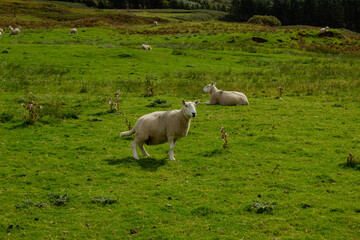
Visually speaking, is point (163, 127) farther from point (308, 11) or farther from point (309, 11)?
point (309, 11)

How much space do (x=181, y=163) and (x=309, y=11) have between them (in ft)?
510

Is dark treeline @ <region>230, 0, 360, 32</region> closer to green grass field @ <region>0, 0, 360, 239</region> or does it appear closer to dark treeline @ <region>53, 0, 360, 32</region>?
dark treeline @ <region>53, 0, 360, 32</region>

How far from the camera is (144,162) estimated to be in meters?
13.9

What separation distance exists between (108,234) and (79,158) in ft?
18.6

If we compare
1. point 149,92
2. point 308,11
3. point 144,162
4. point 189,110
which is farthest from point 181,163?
point 308,11

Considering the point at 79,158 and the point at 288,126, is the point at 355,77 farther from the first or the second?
the point at 79,158

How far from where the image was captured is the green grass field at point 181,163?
9.77m

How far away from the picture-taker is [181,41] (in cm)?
6019

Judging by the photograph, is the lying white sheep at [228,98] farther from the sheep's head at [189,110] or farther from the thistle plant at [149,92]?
the sheep's head at [189,110]

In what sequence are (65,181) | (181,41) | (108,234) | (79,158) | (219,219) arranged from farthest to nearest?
(181,41)
(79,158)
(65,181)
(219,219)
(108,234)

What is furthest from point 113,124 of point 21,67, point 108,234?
point 21,67

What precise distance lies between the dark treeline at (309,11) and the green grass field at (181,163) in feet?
417

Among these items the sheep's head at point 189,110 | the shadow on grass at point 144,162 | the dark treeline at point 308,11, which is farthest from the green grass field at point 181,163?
the dark treeline at point 308,11

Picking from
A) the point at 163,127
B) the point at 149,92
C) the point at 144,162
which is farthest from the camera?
the point at 149,92
